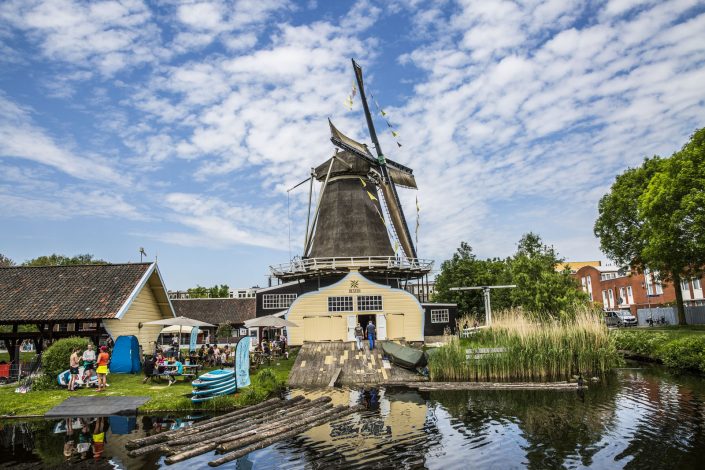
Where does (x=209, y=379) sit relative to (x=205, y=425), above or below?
above

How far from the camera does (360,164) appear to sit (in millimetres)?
34312

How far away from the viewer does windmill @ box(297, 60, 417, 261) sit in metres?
32.0

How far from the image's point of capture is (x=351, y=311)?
2839 centimetres

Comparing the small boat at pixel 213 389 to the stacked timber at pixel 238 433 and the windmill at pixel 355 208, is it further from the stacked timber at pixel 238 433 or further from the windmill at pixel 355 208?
the windmill at pixel 355 208

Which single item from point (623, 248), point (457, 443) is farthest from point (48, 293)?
point (623, 248)

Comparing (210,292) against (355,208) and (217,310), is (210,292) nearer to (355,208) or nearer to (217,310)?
(217,310)

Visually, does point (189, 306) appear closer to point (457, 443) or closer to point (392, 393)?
point (392, 393)

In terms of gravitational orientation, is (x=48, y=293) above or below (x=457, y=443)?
above

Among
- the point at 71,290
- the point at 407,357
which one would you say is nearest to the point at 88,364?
the point at 71,290

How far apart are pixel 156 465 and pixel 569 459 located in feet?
27.6

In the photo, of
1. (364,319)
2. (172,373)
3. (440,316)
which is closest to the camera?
(172,373)

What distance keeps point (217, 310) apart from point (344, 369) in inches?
1200

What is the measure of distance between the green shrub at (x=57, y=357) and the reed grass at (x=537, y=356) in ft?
46.5

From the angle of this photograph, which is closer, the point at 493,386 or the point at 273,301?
the point at 493,386
